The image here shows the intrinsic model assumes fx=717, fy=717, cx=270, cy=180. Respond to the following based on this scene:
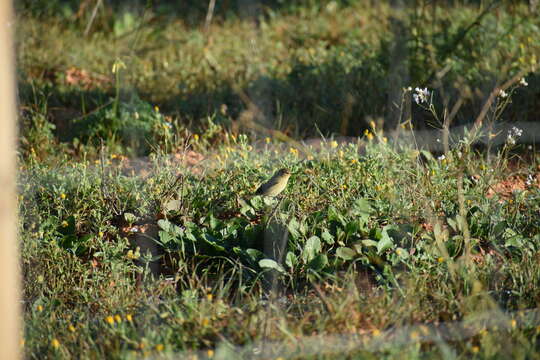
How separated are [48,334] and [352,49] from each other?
16.4 ft

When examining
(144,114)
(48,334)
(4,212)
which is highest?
(4,212)

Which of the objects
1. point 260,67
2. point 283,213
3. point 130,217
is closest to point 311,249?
point 283,213

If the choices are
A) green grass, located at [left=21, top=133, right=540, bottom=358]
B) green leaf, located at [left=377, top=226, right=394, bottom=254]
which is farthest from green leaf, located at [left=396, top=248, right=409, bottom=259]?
green leaf, located at [left=377, top=226, right=394, bottom=254]

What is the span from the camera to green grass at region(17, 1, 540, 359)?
3.05m

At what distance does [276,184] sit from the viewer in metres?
4.04

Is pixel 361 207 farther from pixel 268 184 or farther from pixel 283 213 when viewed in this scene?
pixel 268 184

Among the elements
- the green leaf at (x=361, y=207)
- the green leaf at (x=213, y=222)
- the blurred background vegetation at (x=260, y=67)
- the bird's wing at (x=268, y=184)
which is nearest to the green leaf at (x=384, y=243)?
the green leaf at (x=361, y=207)

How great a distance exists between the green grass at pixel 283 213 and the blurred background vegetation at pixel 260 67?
0.03 m

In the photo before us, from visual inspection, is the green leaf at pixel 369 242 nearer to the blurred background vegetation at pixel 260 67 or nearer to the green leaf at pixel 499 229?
the green leaf at pixel 499 229

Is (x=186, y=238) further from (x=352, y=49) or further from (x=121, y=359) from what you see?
(x=352, y=49)

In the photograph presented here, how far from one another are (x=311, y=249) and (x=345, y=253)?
18 centimetres

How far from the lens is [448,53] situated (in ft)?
20.7

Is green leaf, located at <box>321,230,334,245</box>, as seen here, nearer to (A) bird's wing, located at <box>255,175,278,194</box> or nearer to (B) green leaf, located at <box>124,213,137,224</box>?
(A) bird's wing, located at <box>255,175,278,194</box>

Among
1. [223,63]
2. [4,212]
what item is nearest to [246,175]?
[4,212]
